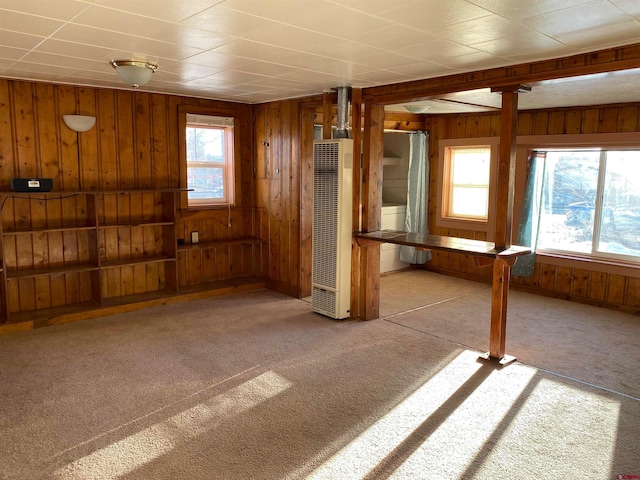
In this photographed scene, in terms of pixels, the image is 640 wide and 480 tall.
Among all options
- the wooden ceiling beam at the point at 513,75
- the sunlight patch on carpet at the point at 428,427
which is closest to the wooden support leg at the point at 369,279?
the sunlight patch on carpet at the point at 428,427

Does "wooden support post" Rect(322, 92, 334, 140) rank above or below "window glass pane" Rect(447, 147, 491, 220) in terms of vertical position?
above

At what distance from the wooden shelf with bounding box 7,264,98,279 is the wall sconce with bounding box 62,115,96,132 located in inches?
52.0

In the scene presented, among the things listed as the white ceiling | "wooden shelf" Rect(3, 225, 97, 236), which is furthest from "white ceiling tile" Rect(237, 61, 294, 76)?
"wooden shelf" Rect(3, 225, 97, 236)

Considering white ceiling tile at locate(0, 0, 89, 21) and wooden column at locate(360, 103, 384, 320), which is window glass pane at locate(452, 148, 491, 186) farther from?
white ceiling tile at locate(0, 0, 89, 21)

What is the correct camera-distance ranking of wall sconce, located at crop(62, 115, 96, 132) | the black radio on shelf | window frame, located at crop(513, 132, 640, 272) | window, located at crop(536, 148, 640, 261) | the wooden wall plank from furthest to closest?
1. window, located at crop(536, 148, 640, 261)
2. window frame, located at crop(513, 132, 640, 272)
3. the wooden wall plank
4. wall sconce, located at crop(62, 115, 96, 132)
5. the black radio on shelf

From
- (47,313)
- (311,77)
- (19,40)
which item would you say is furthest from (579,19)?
(47,313)

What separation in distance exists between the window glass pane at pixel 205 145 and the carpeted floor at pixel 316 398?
1869 mm

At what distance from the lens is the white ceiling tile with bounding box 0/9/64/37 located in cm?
254

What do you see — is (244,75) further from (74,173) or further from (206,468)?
(206,468)

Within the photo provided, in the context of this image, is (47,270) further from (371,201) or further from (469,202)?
(469,202)

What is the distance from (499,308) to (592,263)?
236 centimetres

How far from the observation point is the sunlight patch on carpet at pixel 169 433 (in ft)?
7.88

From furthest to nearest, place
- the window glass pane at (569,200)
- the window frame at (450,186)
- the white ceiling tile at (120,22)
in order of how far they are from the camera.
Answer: the window frame at (450,186) < the window glass pane at (569,200) < the white ceiling tile at (120,22)

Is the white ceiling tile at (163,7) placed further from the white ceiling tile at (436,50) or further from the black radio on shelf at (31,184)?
the black radio on shelf at (31,184)
